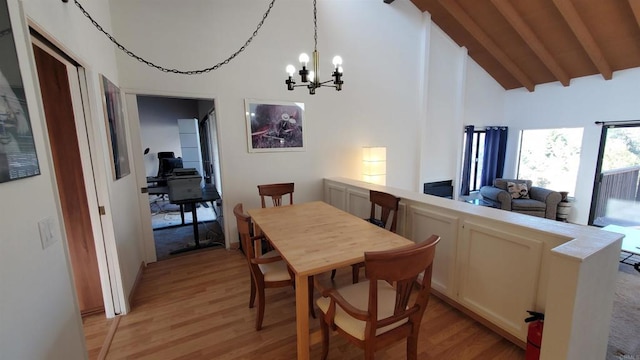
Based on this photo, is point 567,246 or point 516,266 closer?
point 567,246

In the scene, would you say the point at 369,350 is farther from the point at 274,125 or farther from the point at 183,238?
the point at 183,238

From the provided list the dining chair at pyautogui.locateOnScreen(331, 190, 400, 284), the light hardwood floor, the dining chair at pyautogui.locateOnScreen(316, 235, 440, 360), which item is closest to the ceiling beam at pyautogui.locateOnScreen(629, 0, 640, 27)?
the dining chair at pyautogui.locateOnScreen(331, 190, 400, 284)

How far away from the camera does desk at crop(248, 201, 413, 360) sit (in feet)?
5.04

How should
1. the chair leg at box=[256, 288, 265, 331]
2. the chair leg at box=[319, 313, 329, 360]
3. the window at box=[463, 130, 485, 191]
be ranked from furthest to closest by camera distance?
the window at box=[463, 130, 485, 191] → the chair leg at box=[256, 288, 265, 331] → the chair leg at box=[319, 313, 329, 360]

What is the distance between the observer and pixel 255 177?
146 inches

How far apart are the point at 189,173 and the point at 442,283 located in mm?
3352

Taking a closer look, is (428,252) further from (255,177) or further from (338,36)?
(338,36)

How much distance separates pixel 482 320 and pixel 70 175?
11.6ft

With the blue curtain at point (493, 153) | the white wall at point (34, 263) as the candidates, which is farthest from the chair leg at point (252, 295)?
the blue curtain at point (493, 153)

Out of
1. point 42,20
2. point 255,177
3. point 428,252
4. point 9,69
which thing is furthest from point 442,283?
point 42,20

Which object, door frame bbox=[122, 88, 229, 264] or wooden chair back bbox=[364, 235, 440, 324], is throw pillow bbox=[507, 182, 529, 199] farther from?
door frame bbox=[122, 88, 229, 264]

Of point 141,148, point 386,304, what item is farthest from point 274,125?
point 386,304

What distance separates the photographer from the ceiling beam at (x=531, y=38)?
13.4ft

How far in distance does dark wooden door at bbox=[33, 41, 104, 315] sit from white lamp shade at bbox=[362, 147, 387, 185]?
140 inches
